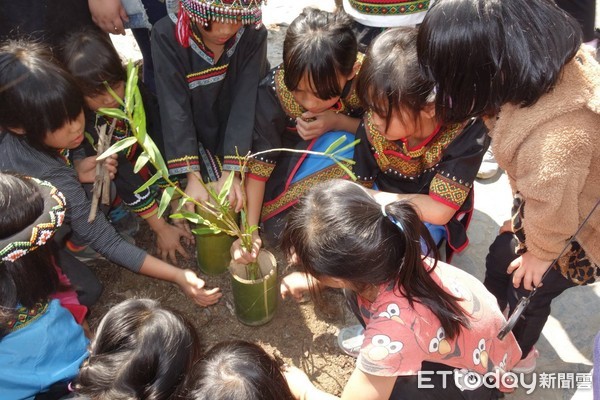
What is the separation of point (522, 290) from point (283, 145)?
3.64ft

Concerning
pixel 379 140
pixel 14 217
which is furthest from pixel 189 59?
pixel 14 217

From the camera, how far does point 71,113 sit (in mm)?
1804

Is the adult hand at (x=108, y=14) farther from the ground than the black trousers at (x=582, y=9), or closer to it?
farther from the ground

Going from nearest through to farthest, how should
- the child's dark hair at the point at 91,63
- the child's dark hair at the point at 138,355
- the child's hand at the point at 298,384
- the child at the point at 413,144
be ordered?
the child's dark hair at the point at 138,355
the child's hand at the point at 298,384
the child at the point at 413,144
the child's dark hair at the point at 91,63

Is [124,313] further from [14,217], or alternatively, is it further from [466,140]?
[466,140]

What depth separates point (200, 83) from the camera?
2221 mm

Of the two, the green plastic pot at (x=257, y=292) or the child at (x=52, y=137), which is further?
the green plastic pot at (x=257, y=292)

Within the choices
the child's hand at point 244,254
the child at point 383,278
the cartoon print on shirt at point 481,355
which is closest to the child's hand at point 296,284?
the child's hand at point 244,254

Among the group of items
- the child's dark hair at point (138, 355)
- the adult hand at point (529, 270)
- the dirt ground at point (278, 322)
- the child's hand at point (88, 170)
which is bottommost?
the dirt ground at point (278, 322)

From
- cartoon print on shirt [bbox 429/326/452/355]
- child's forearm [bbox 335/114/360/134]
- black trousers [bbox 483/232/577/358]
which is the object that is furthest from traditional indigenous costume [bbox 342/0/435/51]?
cartoon print on shirt [bbox 429/326/452/355]

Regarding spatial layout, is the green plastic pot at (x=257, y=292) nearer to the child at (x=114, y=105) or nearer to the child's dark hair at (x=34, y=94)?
the child at (x=114, y=105)

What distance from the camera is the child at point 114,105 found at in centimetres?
200

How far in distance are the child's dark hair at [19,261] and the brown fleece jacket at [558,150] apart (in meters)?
1.23

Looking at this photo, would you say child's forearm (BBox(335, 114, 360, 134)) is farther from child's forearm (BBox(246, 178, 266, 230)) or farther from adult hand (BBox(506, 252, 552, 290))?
adult hand (BBox(506, 252, 552, 290))
